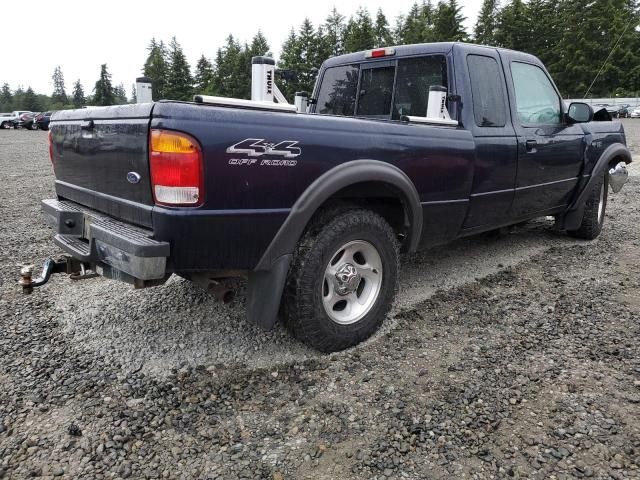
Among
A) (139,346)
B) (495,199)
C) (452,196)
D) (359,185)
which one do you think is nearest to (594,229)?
(495,199)

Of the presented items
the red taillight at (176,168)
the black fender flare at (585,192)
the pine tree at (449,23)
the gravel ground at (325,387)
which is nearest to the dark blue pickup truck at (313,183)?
the red taillight at (176,168)

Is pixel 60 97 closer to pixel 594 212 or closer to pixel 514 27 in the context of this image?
pixel 514 27

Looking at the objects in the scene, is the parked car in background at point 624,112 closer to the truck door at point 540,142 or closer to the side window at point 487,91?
the truck door at point 540,142

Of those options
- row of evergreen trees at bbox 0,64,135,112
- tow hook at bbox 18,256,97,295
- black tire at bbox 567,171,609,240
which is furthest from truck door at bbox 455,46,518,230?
row of evergreen trees at bbox 0,64,135,112

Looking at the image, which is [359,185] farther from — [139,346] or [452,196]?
[139,346]

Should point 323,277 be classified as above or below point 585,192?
below

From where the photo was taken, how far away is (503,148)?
3910 millimetres

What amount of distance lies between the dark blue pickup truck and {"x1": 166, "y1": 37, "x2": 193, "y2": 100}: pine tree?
212 ft

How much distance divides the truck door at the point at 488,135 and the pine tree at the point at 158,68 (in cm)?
6491

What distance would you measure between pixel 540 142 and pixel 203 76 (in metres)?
71.1

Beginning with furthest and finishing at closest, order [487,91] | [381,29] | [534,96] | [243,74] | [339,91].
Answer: [381,29]
[243,74]
[339,91]
[534,96]
[487,91]

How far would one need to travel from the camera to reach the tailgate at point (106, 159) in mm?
2369

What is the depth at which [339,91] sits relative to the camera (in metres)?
4.63

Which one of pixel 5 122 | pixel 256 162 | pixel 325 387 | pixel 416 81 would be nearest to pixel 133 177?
pixel 256 162
